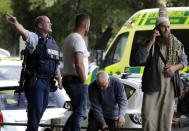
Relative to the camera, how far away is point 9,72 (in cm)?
1185

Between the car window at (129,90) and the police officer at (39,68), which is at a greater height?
the police officer at (39,68)

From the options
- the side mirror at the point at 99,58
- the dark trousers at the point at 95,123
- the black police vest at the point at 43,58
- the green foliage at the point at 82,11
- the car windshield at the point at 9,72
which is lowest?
the dark trousers at the point at 95,123

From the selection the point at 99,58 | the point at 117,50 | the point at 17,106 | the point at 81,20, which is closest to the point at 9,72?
the point at 17,106

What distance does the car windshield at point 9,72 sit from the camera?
11.7 m

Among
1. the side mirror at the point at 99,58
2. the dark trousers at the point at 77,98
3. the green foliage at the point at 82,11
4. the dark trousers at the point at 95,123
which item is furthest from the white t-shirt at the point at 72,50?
the green foliage at the point at 82,11

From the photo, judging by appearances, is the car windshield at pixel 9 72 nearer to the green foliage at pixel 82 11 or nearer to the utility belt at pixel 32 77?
the utility belt at pixel 32 77

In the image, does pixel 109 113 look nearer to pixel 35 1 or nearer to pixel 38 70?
pixel 38 70

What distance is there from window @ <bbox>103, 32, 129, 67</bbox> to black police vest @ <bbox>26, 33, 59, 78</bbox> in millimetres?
6317

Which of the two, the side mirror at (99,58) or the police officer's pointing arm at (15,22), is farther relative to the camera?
the side mirror at (99,58)

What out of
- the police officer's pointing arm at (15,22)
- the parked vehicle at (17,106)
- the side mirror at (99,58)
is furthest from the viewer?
the side mirror at (99,58)

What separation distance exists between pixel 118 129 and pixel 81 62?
171cm

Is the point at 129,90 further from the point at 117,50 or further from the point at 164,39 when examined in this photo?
Answer: the point at 117,50

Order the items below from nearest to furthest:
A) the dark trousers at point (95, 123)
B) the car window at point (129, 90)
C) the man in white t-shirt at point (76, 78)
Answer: the man in white t-shirt at point (76, 78) < the dark trousers at point (95, 123) < the car window at point (129, 90)

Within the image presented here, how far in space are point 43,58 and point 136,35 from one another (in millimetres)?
6396
